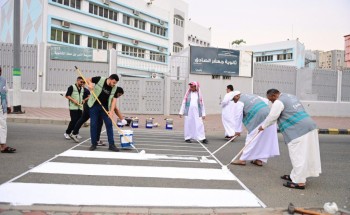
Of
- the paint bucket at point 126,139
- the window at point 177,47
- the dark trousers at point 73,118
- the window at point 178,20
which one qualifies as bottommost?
the paint bucket at point 126,139

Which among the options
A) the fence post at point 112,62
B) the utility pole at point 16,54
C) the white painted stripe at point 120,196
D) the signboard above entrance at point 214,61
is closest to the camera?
the white painted stripe at point 120,196

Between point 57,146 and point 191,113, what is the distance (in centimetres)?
434

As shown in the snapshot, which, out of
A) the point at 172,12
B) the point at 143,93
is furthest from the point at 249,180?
the point at 172,12

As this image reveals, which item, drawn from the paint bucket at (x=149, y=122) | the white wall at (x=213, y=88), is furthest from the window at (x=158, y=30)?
the paint bucket at (x=149, y=122)

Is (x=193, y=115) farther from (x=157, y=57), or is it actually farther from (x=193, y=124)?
(x=157, y=57)

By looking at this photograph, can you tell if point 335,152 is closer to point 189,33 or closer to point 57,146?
point 57,146

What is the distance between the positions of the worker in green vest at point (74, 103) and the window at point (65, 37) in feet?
91.4

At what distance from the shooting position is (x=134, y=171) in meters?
6.60

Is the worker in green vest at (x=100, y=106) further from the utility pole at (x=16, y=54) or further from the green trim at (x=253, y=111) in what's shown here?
the utility pole at (x=16, y=54)

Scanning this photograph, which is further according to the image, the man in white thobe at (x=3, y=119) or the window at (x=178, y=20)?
the window at (x=178, y=20)

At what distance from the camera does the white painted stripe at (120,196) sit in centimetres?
475

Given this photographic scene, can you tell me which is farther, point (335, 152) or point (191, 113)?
point (191, 113)

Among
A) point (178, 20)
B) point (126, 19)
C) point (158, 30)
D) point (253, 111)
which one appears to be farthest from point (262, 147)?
point (178, 20)

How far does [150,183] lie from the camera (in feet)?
19.1
